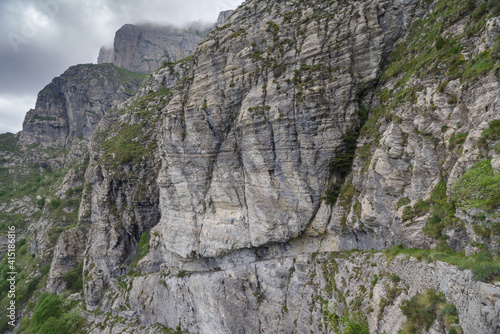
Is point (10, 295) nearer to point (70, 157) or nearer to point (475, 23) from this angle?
point (70, 157)

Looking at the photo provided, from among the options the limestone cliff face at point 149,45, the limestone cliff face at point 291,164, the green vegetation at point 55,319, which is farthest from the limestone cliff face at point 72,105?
the limestone cliff face at point 291,164

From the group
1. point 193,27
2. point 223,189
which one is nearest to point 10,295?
point 223,189

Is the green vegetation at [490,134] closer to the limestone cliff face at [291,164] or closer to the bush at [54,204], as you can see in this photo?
the limestone cliff face at [291,164]

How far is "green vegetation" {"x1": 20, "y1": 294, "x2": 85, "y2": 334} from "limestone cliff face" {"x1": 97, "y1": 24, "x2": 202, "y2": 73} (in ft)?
575

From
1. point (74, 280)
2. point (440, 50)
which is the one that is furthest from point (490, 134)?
point (74, 280)

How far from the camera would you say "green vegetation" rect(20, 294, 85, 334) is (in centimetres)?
3909

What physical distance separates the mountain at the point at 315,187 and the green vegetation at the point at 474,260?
97 mm

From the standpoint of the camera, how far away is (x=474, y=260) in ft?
29.5

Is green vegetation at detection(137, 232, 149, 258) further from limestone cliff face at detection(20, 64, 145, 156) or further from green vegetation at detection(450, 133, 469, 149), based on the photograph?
limestone cliff face at detection(20, 64, 145, 156)

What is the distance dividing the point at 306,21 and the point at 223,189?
24.5 meters

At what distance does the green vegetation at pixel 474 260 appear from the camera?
754 centimetres

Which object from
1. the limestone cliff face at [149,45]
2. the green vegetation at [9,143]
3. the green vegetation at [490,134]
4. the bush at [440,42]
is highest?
the limestone cliff face at [149,45]

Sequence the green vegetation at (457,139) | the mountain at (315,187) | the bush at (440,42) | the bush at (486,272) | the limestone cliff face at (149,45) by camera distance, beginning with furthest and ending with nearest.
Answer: the limestone cliff face at (149,45)
the bush at (440,42)
the green vegetation at (457,139)
the mountain at (315,187)
the bush at (486,272)

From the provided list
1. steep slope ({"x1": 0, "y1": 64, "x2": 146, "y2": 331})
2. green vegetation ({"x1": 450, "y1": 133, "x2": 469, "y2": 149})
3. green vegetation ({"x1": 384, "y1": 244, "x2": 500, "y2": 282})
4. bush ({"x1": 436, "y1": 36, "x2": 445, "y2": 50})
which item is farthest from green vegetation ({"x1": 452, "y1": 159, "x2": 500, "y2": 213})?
steep slope ({"x1": 0, "y1": 64, "x2": 146, "y2": 331})
